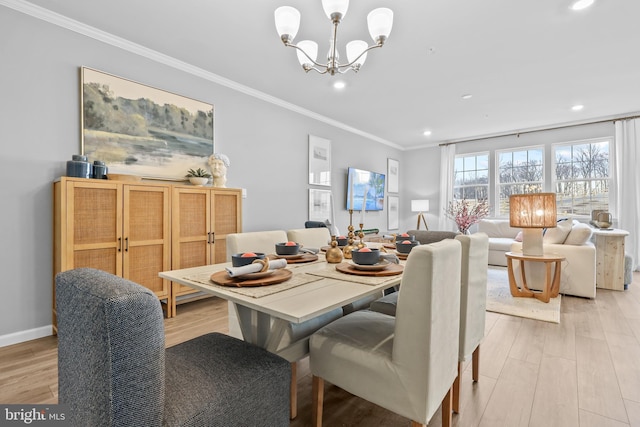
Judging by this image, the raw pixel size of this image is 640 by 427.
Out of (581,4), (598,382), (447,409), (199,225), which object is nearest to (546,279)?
(598,382)

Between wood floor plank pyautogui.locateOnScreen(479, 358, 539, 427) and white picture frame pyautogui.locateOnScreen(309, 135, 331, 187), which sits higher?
white picture frame pyautogui.locateOnScreen(309, 135, 331, 187)

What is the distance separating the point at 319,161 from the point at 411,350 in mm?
4054

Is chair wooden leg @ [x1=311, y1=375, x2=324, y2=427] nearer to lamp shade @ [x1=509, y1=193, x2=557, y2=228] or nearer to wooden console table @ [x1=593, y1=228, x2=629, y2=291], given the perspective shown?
lamp shade @ [x1=509, y1=193, x2=557, y2=228]

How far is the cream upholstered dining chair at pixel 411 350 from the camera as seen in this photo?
3.29ft

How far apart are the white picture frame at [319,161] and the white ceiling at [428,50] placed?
53 cm

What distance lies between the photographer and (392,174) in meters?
6.83

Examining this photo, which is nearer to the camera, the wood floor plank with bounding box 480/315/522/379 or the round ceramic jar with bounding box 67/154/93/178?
the wood floor plank with bounding box 480/315/522/379

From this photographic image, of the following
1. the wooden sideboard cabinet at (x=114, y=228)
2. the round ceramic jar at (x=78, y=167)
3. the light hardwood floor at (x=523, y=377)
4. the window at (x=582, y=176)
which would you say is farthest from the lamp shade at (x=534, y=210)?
the round ceramic jar at (x=78, y=167)

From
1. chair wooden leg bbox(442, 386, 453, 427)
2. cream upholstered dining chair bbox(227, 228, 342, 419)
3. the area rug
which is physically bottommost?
the area rug

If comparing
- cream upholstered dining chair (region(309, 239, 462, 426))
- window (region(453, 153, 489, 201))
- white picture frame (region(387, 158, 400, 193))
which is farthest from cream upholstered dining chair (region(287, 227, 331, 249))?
window (region(453, 153, 489, 201))

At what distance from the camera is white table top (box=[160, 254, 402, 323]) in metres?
0.88

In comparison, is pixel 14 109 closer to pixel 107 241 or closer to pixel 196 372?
pixel 107 241

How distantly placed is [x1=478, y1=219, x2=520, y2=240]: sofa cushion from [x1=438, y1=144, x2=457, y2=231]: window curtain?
849mm

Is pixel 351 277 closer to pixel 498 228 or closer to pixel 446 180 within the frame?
pixel 498 228
